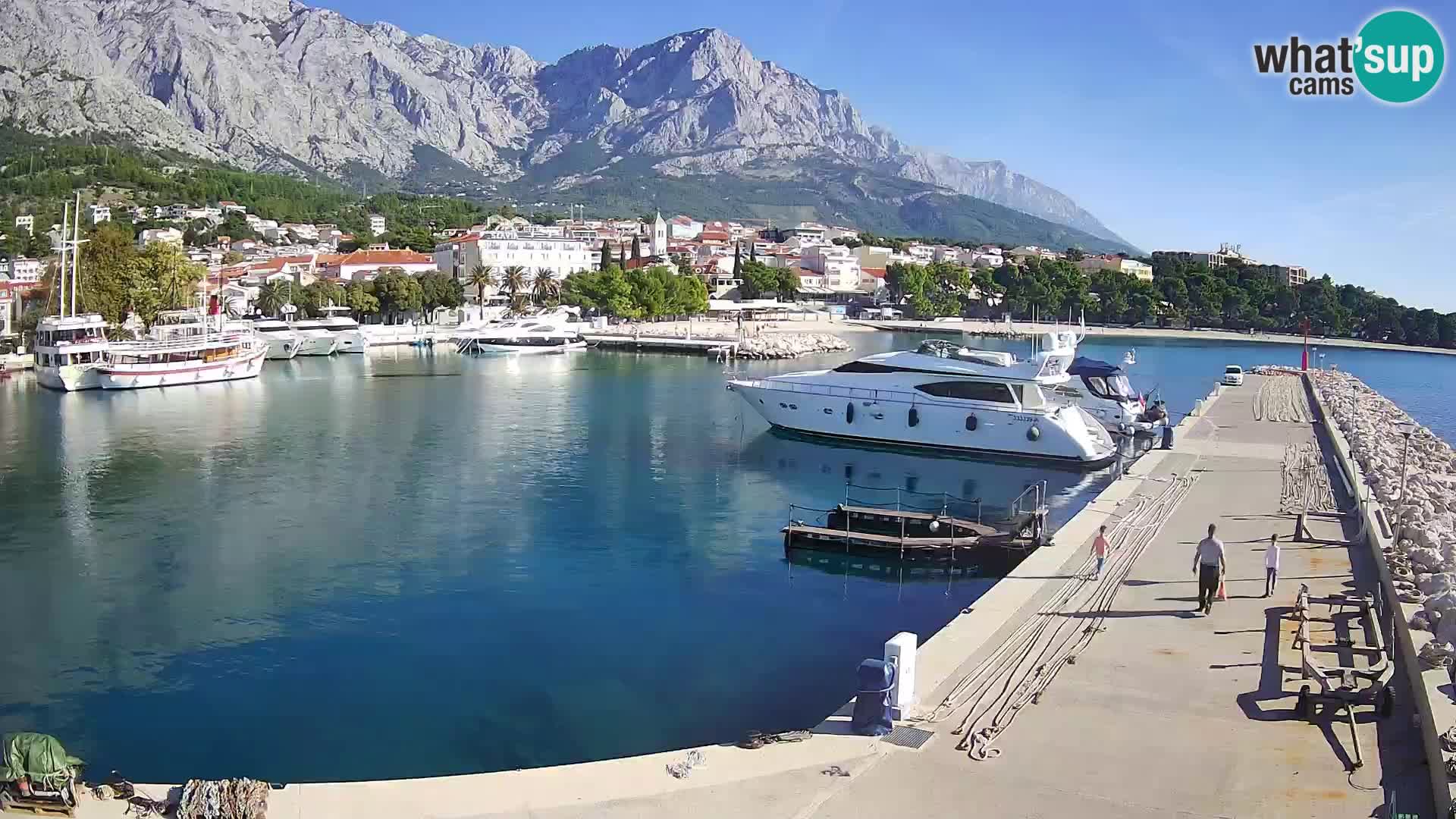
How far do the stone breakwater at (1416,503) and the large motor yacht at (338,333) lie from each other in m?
61.1

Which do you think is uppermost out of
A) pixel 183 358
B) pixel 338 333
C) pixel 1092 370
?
pixel 338 333

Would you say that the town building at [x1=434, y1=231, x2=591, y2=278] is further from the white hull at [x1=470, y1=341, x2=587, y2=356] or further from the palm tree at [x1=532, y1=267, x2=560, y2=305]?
the white hull at [x1=470, y1=341, x2=587, y2=356]

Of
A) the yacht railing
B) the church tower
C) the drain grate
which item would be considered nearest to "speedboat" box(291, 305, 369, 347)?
the yacht railing

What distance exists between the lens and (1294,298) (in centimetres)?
12319

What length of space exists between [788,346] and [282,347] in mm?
35688

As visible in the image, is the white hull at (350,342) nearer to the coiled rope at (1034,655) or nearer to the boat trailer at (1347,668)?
the coiled rope at (1034,655)

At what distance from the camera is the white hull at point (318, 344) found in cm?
7681

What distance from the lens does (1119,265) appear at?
545ft

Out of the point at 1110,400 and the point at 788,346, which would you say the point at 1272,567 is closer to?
the point at 1110,400

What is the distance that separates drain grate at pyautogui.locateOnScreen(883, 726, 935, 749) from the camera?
9.96m

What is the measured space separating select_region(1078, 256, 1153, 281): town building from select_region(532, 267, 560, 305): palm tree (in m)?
78.0

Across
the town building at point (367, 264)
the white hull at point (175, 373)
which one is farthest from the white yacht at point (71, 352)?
the town building at point (367, 264)

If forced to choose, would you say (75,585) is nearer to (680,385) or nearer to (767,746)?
(767,746)

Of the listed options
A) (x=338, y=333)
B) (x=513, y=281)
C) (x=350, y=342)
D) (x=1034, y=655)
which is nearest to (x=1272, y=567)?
(x=1034, y=655)
